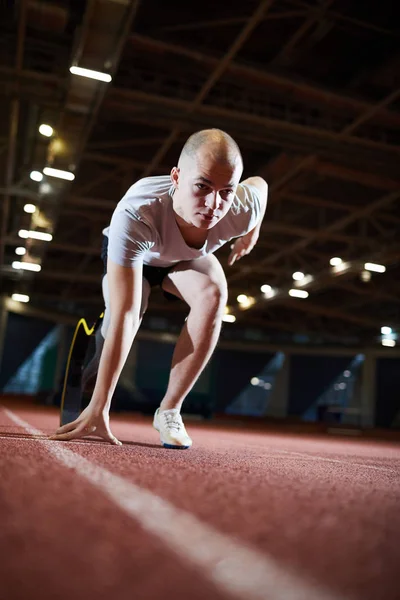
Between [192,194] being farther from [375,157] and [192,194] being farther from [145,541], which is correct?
[375,157]

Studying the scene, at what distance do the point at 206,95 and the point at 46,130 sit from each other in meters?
2.53

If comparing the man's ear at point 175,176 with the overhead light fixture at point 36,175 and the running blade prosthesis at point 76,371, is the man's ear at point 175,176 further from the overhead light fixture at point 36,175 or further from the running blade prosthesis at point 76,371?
the overhead light fixture at point 36,175

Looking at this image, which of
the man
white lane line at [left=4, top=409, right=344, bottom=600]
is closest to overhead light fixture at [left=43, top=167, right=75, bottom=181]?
the man

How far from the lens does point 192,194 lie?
266 centimetres

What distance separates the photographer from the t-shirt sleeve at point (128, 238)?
2.71 metres

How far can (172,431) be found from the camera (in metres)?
3.12

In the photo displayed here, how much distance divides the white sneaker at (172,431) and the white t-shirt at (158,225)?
33.9 inches

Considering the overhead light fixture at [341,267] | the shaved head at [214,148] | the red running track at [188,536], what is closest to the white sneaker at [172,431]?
the red running track at [188,536]

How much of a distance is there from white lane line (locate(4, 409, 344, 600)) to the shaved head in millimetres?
1610

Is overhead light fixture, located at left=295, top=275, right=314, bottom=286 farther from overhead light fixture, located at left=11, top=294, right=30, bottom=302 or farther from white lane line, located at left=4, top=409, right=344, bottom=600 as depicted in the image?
white lane line, located at left=4, top=409, right=344, bottom=600

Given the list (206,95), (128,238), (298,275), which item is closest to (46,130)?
(206,95)

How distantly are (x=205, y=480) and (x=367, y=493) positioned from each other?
50 cm

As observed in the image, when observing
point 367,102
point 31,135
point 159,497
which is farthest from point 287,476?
point 31,135

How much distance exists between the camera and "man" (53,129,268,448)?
2.66 m
